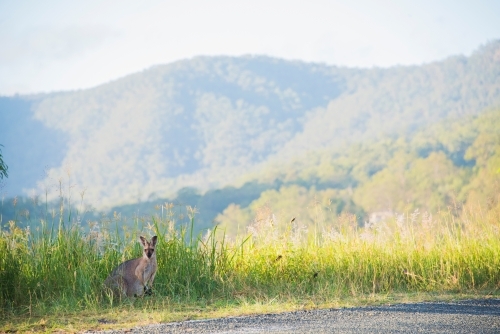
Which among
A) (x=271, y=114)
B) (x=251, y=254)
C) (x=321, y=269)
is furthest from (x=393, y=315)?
(x=271, y=114)

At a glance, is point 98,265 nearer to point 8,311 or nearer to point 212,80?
point 8,311

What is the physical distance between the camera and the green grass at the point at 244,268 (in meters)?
8.52

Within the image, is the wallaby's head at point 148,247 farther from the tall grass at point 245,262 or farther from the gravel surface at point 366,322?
the gravel surface at point 366,322

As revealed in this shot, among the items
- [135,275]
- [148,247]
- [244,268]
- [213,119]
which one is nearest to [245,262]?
[244,268]

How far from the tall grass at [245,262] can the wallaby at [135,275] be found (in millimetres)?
189

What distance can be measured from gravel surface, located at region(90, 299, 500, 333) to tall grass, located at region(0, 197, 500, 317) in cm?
122

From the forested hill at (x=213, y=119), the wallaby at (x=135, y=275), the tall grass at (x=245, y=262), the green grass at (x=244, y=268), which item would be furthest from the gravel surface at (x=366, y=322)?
the forested hill at (x=213, y=119)

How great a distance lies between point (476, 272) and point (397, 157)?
7649 centimetres

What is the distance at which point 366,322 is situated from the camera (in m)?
7.05

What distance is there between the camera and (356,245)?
10.3 m

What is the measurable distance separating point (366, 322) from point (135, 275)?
10.8 ft

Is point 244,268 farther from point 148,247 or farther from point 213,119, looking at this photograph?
point 213,119

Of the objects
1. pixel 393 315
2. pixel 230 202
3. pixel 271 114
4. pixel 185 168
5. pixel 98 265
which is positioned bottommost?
pixel 393 315

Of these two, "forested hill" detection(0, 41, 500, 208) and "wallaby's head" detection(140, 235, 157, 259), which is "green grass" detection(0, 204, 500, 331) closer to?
"wallaby's head" detection(140, 235, 157, 259)
